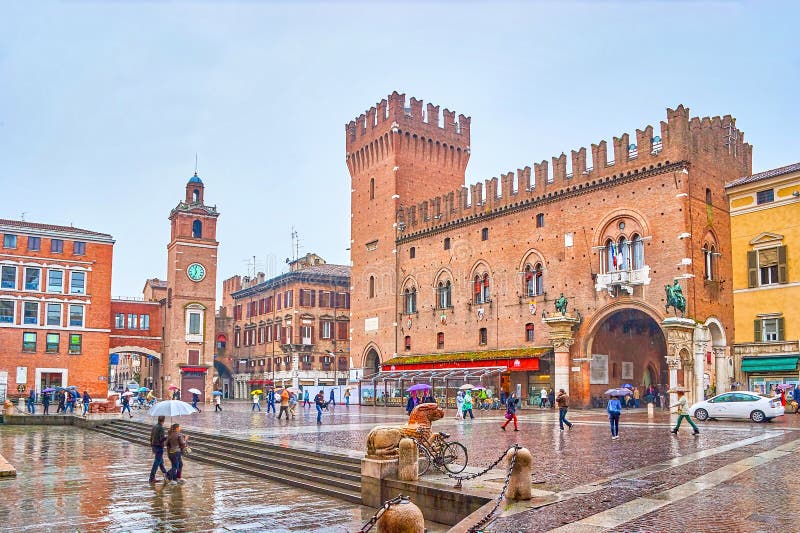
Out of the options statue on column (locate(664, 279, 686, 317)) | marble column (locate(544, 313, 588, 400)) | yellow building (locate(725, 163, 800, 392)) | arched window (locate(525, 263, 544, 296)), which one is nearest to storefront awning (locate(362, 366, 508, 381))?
marble column (locate(544, 313, 588, 400))

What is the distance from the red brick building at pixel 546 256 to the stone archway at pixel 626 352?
102 mm

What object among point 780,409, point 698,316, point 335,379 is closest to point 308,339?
point 335,379

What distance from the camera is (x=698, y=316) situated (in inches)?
1315

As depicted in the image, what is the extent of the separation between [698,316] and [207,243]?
Result: 42.2m

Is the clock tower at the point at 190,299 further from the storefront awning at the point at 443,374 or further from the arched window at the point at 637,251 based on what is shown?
the arched window at the point at 637,251

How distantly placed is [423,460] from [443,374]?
1135 inches

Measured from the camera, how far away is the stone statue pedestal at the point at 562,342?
37.8 meters

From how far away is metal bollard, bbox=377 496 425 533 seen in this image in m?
7.63

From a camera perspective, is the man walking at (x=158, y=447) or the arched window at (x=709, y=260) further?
the arched window at (x=709, y=260)

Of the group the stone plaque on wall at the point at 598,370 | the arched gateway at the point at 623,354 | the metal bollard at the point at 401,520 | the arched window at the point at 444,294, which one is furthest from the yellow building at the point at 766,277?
the metal bollard at the point at 401,520

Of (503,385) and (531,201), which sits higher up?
(531,201)

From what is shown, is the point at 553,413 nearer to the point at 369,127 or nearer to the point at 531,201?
the point at 531,201

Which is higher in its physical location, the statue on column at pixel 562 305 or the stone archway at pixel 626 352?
the statue on column at pixel 562 305

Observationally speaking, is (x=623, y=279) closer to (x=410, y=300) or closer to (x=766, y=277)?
(x=766, y=277)
